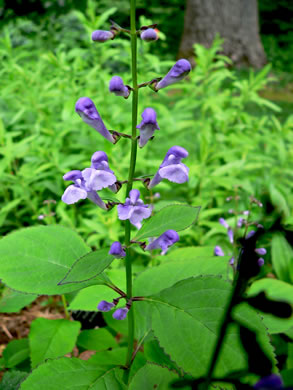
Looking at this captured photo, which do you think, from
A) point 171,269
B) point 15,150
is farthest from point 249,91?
point 171,269

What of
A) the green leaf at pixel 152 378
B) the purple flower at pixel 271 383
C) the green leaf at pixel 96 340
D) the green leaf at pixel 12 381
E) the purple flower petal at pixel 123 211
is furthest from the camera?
the green leaf at pixel 96 340

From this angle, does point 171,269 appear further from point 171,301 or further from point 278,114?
point 278,114

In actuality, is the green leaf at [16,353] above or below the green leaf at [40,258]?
below

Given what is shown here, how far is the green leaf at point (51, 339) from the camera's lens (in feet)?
4.91

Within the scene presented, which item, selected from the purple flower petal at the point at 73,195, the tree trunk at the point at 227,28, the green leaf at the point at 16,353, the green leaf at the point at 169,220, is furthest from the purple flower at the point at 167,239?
the tree trunk at the point at 227,28

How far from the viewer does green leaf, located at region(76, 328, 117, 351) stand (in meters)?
1.61

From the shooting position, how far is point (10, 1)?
669 cm

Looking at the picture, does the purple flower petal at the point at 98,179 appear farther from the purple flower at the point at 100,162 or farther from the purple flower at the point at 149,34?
the purple flower at the point at 149,34

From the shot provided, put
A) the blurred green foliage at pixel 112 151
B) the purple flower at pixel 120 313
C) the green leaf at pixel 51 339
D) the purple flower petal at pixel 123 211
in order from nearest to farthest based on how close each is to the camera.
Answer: the purple flower petal at pixel 123 211
the purple flower at pixel 120 313
the green leaf at pixel 51 339
the blurred green foliage at pixel 112 151

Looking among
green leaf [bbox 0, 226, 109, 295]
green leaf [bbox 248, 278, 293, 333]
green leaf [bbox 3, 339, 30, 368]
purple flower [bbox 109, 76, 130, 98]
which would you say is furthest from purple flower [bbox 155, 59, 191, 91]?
green leaf [bbox 3, 339, 30, 368]

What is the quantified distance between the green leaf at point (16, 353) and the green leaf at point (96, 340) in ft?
0.93

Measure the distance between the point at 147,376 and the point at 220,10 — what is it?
9.90m

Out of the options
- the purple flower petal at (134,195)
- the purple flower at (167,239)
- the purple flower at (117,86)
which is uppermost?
the purple flower at (117,86)

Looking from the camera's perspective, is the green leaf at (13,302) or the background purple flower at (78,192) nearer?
the background purple flower at (78,192)
